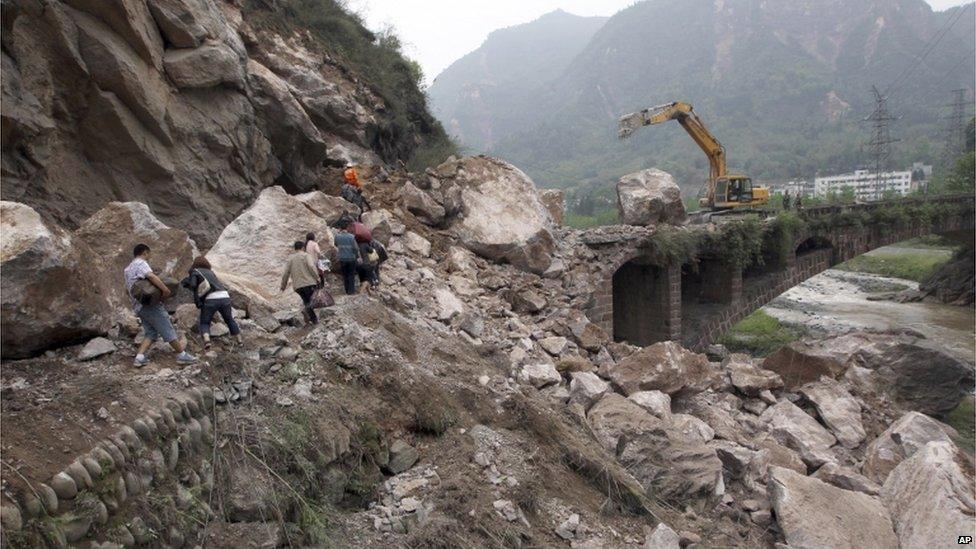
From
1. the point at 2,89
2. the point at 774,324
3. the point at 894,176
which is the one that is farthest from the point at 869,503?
the point at 894,176

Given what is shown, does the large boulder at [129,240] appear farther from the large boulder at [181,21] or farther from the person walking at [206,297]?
the large boulder at [181,21]

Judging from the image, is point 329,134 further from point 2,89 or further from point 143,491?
point 143,491

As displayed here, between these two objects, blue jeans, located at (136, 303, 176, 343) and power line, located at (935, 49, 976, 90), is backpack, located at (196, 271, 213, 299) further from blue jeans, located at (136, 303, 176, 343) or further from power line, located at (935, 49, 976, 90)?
power line, located at (935, 49, 976, 90)

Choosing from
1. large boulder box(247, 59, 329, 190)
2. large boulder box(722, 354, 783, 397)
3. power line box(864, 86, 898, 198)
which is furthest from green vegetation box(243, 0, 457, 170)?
power line box(864, 86, 898, 198)

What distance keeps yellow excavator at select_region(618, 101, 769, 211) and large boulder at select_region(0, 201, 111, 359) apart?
1527 cm

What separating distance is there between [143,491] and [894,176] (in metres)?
77.3

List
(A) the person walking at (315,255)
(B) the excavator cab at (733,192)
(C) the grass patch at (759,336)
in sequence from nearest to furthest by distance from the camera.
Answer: (A) the person walking at (315,255), (B) the excavator cab at (733,192), (C) the grass patch at (759,336)

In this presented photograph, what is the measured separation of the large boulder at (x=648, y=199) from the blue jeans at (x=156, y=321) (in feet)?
39.0

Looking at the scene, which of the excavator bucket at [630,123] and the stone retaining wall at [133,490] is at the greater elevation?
the excavator bucket at [630,123]

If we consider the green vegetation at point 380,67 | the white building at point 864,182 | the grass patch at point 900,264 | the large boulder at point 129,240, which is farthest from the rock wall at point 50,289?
the white building at point 864,182

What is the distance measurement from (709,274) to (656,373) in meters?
10.5

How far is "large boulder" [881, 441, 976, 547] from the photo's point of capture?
605 centimetres

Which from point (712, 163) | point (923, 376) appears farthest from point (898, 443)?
point (712, 163)

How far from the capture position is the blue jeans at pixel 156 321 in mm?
4801
